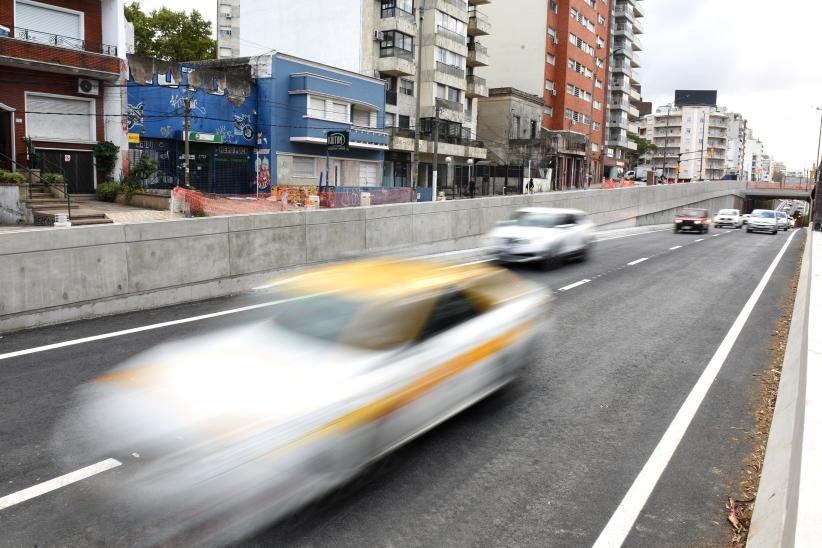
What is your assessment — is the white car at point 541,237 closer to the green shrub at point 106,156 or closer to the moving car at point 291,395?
the moving car at point 291,395

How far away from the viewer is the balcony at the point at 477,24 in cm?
5756

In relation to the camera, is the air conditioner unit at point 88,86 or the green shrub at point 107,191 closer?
the air conditioner unit at point 88,86

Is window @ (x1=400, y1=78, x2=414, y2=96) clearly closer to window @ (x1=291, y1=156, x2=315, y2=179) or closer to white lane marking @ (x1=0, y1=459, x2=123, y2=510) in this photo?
window @ (x1=291, y1=156, x2=315, y2=179)

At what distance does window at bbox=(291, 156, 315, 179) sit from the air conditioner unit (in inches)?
481

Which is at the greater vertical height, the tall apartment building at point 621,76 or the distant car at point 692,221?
the tall apartment building at point 621,76

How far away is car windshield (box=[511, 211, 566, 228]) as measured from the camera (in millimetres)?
17172

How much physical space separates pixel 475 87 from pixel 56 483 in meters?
56.8

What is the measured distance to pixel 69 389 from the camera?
21.4 feet

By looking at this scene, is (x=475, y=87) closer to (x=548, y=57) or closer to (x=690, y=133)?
(x=548, y=57)

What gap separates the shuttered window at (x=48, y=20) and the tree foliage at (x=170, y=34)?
32.7 metres

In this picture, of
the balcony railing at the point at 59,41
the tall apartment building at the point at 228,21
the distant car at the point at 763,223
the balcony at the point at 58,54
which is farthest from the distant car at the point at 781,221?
the tall apartment building at the point at 228,21

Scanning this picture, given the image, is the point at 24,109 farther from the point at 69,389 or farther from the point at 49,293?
the point at 69,389

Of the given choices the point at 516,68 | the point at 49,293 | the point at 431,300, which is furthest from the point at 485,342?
the point at 516,68

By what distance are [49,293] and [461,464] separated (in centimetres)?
711
